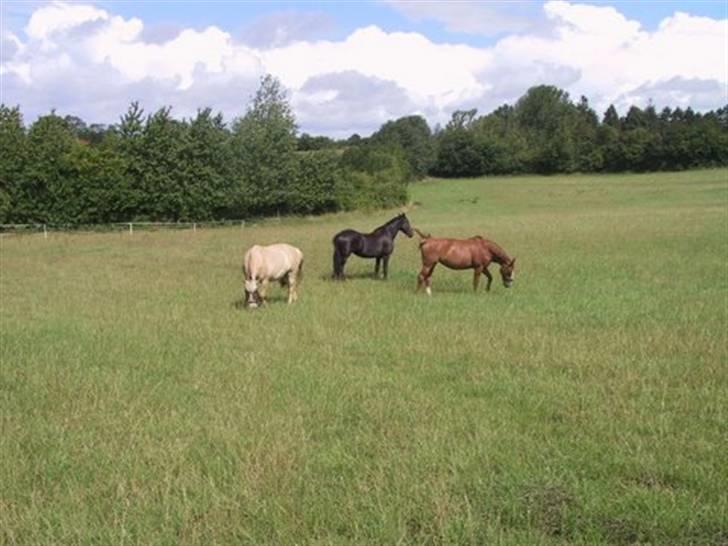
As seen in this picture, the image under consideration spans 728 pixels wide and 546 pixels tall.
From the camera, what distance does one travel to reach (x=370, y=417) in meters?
7.43

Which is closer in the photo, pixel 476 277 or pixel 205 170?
pixel 476 277

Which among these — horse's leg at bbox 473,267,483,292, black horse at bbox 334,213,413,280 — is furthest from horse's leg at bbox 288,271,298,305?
horse's leg at bbox 473,267,483,292

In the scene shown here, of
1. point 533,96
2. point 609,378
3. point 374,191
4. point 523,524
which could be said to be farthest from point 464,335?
point 533,96

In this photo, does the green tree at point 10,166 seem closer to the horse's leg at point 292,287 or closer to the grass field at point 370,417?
the grass field at point 370,417

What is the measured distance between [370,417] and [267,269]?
8.69 metres

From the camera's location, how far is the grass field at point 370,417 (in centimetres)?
507

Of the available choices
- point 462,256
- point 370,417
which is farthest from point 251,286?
point 370,417

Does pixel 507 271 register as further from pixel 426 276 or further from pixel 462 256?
pixel 426 276

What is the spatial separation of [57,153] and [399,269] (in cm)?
3593

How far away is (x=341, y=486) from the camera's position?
5652 mm

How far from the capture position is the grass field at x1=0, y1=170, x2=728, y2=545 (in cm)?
507

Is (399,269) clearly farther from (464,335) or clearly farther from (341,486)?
(341,486)

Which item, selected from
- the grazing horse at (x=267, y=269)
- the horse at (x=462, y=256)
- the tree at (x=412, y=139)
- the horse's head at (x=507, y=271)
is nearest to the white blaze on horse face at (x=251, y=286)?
the grazing horse at (x=267, y=269)

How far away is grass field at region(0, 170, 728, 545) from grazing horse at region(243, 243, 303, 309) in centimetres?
57
